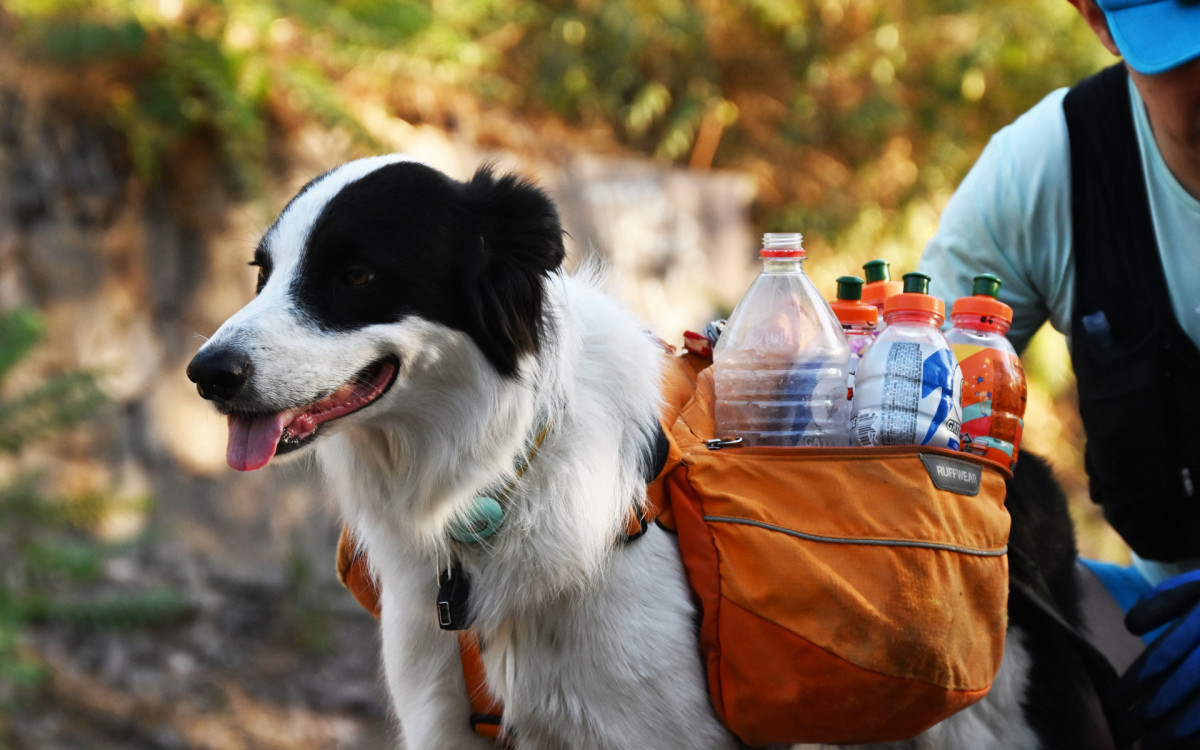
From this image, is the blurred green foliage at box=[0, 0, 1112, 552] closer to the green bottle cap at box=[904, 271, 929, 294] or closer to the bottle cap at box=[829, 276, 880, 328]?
the bottle cap at box=[829, 276, 880, 328]

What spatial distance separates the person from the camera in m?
2.07

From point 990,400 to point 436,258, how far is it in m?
1.09

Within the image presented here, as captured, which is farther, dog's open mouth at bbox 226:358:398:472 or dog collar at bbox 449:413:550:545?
dog collar at bbox 449:413:550:545

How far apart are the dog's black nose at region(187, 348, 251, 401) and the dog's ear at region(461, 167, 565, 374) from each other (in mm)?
423

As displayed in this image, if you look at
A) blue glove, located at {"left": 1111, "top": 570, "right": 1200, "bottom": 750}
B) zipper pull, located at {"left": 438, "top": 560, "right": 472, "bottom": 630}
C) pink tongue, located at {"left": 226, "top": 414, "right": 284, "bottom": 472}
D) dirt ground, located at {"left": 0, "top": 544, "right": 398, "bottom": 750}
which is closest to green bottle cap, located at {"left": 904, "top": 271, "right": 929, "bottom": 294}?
blue glove, located at {"left": 1111, "top": 570, "right": 1200, "bottom": 750}

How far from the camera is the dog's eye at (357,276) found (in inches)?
72.3

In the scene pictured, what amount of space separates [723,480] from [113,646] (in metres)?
3.43

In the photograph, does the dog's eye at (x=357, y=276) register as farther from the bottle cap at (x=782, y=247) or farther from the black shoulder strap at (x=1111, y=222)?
the black shoulder strap at (x=1111, y=222)

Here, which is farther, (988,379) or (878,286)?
(878,286)

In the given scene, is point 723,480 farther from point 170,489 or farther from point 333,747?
point 170,489

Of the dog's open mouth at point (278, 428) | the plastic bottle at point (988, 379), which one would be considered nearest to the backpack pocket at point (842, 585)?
the plastic bottle at point (988, 379)

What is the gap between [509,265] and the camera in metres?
1.90

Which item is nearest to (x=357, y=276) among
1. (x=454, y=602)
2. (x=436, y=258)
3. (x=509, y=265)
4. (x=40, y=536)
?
(x=436, y=258)

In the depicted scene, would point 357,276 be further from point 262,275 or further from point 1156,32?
point 1156,32
